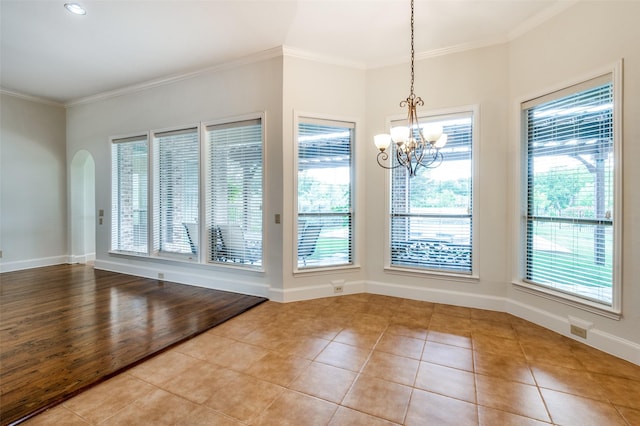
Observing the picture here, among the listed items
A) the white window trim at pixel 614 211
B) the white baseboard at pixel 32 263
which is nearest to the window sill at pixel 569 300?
the white window trim at pixel 614 211

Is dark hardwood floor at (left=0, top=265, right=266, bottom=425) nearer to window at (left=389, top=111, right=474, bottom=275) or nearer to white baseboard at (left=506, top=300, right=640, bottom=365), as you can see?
window at (left=389, top=111, right=474, bottom=275)

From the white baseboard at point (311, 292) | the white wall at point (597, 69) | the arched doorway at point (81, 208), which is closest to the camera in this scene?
the white wall at point (597, 69)

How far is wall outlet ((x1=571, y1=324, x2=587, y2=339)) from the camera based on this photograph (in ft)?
8.80

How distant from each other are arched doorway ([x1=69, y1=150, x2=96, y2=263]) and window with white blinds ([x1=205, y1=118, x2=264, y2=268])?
132 inches

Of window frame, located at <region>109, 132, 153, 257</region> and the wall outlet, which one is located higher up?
window frame, located at <region>109, 132, 153, 257</region>

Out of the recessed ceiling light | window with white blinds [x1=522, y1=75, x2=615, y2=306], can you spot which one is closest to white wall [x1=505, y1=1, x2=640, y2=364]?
window with white blinds [x1=522, y1=75, x2=615, y2=306]

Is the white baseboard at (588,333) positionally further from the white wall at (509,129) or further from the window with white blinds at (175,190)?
the window with white blinds at (175,190)

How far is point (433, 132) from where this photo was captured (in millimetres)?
2316

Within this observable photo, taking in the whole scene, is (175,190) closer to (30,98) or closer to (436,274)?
(30,98)

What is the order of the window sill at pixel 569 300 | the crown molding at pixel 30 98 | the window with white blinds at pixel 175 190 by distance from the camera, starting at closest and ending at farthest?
1. the window sill at pixel 569 300
2. the window with white blinds at pixel 175 190
3. the crown molding at pixel 30 98

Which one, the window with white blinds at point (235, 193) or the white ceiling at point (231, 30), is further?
the window with white blinds at point (235, 193)

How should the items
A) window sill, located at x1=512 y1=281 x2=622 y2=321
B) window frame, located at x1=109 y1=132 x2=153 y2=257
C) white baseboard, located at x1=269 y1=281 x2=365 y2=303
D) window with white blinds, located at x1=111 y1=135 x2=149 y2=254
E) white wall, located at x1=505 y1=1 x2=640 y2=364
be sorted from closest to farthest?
white wall, located at x1=505 y1=1 x2=640 y2=364
window sill, located at x1=512 y1=281 x2=622 y2=321
white baseboard, located at x1=269 y1=281 x2=365 y2=303
window frame, located at x1=109 y1=132 x2=153 y2=257
window with white blinds, located at x1=111 y1=135 x2=149 y2=254

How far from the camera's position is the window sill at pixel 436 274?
3604mm

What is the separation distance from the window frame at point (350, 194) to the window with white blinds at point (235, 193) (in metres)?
0.49
